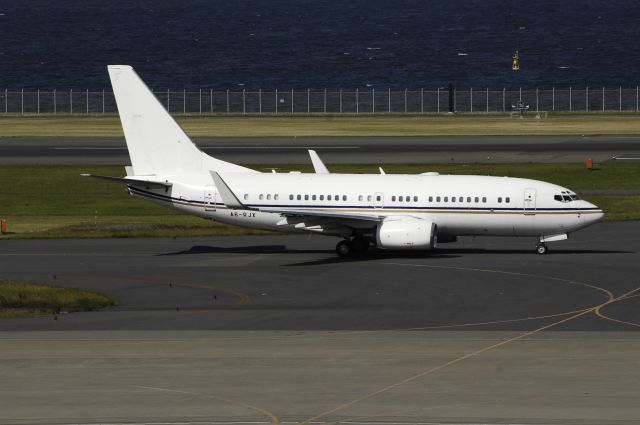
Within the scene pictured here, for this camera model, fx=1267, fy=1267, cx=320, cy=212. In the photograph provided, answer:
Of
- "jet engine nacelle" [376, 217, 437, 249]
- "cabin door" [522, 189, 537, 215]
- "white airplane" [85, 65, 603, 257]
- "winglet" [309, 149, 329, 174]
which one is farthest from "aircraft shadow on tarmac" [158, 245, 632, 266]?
"winglet" [309, 149, 329, 174]

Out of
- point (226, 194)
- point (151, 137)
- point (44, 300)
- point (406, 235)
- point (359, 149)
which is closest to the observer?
point (44, 300)

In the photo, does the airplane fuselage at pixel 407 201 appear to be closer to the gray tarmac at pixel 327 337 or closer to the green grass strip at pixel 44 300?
the gray tarmac at pixel 327 337

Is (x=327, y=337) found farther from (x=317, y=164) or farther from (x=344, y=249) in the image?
(x=317, y=164)

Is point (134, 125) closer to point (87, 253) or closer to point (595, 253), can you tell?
point (87, 253)

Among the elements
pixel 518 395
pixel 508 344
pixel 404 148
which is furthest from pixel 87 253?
pixel 404 148

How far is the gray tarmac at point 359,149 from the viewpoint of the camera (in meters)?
100

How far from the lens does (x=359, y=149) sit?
10750cm

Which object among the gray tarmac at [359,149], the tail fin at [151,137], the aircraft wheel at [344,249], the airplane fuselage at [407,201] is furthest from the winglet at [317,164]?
the gray tarmac at [359,149]

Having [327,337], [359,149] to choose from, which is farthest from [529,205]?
[359,149]

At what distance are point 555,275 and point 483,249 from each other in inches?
354

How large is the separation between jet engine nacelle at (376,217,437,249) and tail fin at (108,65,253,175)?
8604mm

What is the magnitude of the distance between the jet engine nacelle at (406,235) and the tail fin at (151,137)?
8.60m

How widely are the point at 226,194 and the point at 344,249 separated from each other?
6279mm

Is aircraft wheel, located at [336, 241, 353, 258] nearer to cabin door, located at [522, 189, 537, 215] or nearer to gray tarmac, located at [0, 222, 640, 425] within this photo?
gray tarmac, located at [0, 222, 640, 425]
